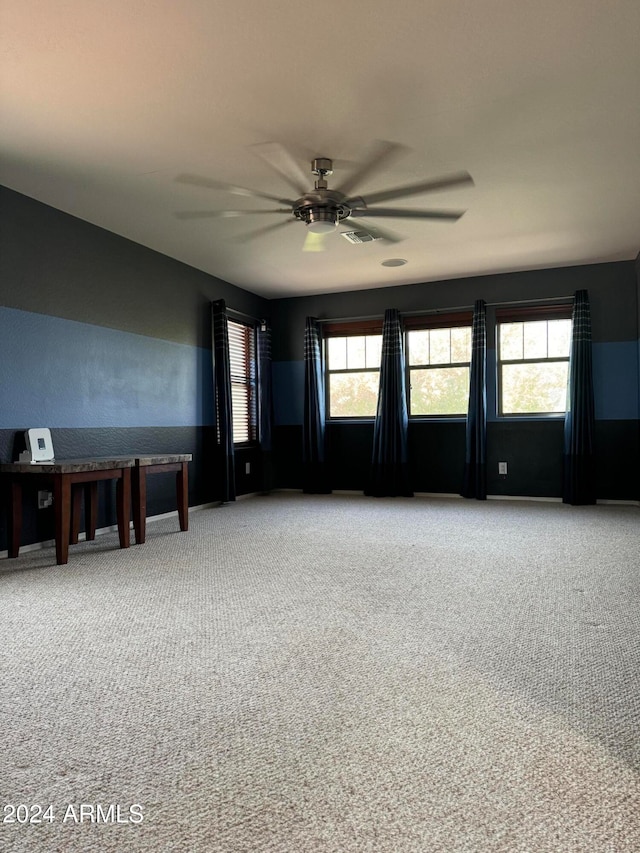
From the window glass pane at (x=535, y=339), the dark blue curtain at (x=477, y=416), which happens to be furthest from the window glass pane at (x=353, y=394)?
the window glass pane at (x=535, y=339)

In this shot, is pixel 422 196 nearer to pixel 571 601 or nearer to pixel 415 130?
pixel 415 130

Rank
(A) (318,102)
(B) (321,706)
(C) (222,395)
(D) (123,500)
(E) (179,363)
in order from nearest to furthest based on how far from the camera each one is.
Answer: (B) (321,706), (A) (318,102), (D) (123,500), (E) (179,363), (C) (222,395)

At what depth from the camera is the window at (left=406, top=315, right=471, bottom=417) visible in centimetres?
667

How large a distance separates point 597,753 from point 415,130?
3011mm

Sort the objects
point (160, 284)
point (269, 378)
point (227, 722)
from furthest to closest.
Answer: point (269, 378) → point (160, 284) → point (227, 722)

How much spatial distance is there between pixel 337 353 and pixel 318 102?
4.44 metres

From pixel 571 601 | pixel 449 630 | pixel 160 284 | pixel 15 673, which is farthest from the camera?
pixel 160 284

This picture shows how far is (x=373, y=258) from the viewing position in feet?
18.6

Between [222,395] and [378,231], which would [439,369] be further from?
[222,395]

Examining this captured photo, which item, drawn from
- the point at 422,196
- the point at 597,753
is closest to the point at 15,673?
the point at 597,753

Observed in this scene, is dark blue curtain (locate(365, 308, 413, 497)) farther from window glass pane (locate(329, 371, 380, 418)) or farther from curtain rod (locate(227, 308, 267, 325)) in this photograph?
curtain rod (locate(227, 308, 267, 325))

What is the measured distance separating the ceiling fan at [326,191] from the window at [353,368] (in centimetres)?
284

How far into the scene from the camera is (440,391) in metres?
6.77

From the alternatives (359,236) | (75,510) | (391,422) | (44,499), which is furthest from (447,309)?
(44,499)
